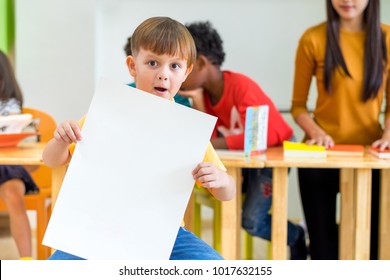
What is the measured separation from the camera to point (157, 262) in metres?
0.92

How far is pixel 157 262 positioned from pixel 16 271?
0.60ft

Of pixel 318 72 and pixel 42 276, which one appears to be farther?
pixel 318 72

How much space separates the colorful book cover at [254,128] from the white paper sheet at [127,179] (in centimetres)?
63

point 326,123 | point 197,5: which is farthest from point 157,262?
point 197,5

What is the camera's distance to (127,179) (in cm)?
93

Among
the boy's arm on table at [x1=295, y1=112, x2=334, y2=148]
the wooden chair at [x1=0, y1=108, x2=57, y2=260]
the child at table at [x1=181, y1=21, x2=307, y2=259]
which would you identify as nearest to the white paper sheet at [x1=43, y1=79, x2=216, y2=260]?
the child at table at [x1=181, y1=21, x2=307, y2=259]

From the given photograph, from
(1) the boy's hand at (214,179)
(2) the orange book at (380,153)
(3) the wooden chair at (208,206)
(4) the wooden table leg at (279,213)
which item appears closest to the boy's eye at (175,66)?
(1) the boy's hand at (214,179)

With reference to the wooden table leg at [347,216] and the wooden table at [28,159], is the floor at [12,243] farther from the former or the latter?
the wooden table leg at [347,216]

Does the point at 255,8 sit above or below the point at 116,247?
above

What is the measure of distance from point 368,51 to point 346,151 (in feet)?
0.81

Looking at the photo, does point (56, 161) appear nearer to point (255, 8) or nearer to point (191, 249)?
point (191, 249)

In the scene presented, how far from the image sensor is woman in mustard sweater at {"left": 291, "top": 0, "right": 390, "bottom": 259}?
1.61 m

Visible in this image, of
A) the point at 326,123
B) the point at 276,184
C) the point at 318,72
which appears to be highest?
the point at 318,72

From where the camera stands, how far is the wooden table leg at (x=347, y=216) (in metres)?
1.60
